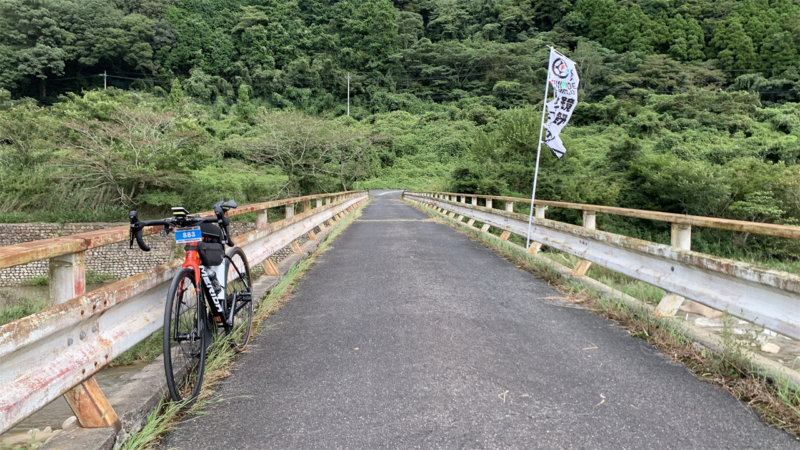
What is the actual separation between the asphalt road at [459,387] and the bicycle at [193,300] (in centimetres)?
26

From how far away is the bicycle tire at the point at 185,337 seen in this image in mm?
2467

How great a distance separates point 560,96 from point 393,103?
84.8 meters

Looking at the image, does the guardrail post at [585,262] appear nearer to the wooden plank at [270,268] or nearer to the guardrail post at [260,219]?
the wooden plank at [270,268]

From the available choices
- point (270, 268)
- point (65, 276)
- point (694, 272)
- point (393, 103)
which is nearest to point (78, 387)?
point (65, 276)

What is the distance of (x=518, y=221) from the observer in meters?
8.78

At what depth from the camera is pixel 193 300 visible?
3006mm

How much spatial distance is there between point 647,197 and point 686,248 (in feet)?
69.3

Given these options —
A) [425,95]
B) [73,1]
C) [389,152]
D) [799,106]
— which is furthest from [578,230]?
[73,1]

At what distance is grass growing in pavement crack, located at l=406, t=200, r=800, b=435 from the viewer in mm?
2428

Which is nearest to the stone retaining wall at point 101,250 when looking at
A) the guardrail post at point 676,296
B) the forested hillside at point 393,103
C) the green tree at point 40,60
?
the forested hillside at point 393,103

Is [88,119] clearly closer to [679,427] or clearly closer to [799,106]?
[679,427]

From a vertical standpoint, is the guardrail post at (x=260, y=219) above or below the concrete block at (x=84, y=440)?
above

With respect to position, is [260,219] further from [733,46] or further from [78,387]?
[733,46]

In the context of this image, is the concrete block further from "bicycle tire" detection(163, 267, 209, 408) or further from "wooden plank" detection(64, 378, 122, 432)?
"bicycle tire" detection(163, 267, 209, 408)
